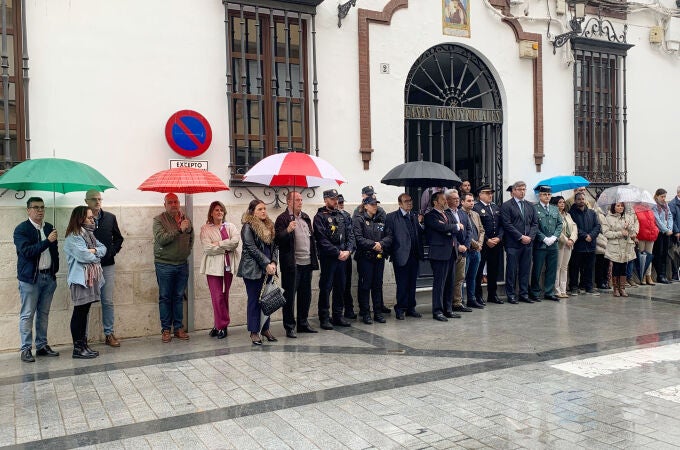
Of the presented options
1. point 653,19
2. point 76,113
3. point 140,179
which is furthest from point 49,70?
point 653,19

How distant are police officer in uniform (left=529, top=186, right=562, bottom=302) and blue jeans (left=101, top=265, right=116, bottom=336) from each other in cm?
692

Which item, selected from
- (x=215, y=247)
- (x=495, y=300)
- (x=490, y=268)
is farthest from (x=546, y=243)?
(x=215, y=247)

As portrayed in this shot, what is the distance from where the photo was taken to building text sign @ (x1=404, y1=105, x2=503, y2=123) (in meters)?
10.5

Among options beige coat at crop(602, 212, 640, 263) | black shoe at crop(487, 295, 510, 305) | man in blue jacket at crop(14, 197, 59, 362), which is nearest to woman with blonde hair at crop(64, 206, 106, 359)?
man in blue jacket at crop(14, 197, 59, 362)

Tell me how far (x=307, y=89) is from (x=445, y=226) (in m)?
2.95

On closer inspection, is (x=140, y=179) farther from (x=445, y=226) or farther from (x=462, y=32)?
(x=462, y=32)

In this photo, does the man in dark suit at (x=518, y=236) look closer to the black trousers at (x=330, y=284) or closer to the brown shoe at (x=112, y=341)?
the black trousers at (x=330, y=284)

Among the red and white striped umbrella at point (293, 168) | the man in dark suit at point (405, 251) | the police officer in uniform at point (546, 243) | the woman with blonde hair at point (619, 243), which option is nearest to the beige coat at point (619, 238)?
the woman with blonde hair at point (619, 243)

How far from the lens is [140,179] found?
834cm

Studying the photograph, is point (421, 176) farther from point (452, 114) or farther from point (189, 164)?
point (189, 164)

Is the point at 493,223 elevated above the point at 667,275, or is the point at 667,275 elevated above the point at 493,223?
the point at 493,223

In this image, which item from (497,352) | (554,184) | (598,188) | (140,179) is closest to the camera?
(497,352)

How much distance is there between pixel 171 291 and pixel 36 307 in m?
1.59

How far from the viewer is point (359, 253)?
8852 millimetres
